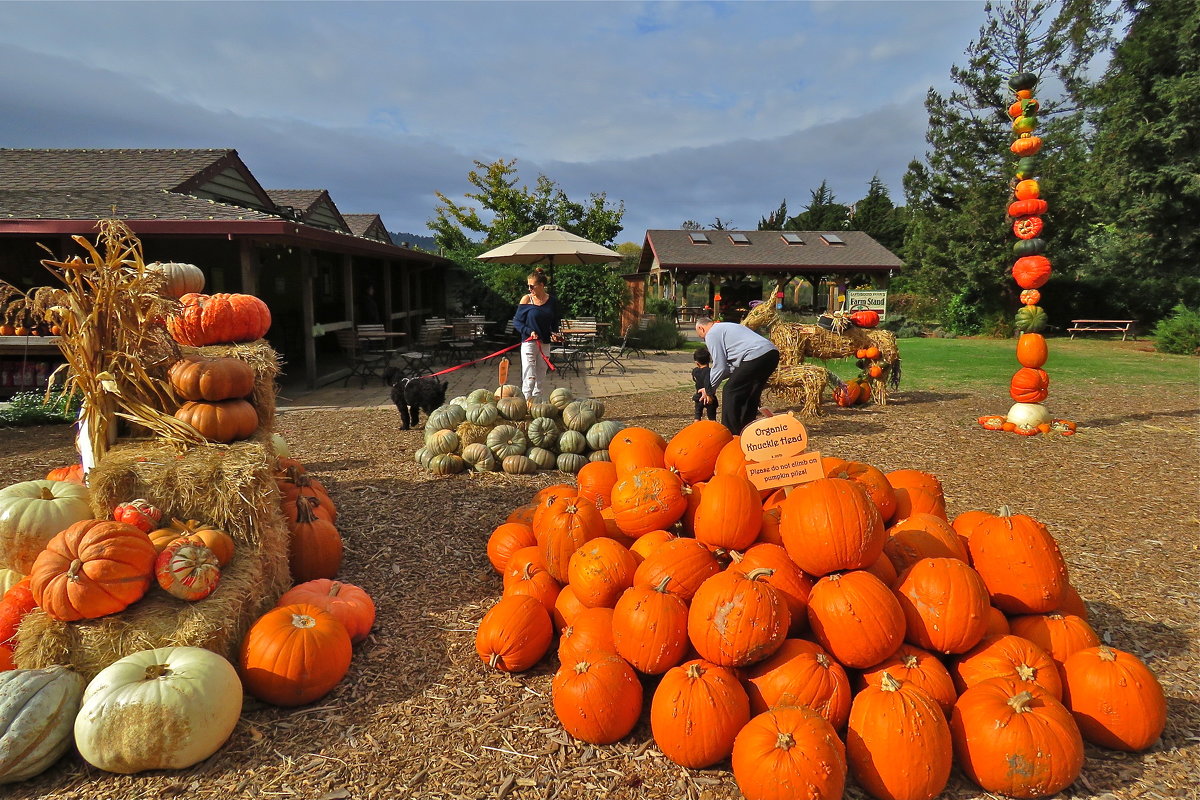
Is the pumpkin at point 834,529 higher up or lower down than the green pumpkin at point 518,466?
higher up

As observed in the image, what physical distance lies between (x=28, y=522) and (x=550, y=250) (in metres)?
9.27

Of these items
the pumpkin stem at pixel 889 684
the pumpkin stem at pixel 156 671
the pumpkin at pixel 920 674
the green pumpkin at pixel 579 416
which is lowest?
the pumpkin stem at pixel 156 671

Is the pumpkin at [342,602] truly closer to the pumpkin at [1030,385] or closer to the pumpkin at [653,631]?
the pumpkin at [653,631]

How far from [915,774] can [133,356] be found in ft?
11.9

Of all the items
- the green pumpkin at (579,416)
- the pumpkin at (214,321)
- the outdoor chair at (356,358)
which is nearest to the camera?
the pumpkin at (214,321)

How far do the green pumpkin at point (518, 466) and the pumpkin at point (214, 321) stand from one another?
2515 mm

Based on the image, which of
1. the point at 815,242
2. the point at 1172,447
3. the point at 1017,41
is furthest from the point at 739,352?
the point at 1017,41

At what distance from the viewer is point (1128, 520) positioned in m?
4.70

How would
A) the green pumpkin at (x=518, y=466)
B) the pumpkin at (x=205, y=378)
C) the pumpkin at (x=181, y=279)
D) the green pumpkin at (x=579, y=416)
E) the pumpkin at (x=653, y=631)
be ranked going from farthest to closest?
the green pumpkin at (x=579, y=416) < the green pumpkin at (x=518, y=466) < the pumpkin at (x=181, y=279) < the pumpkin at (x=205, y=378) < the pumpkin at (x=653, y=631)

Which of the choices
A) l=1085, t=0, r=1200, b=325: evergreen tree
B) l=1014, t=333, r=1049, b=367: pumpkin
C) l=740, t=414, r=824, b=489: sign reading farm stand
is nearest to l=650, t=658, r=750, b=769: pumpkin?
l=740, t=414, r=824, b=489: sign reading farm stand

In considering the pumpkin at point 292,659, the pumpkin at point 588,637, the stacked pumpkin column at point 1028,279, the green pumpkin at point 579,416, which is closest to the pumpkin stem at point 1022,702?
the pumpkin at point 588,637

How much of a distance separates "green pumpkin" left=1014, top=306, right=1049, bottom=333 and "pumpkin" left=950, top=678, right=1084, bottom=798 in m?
7.05

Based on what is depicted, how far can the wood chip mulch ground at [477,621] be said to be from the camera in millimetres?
2146

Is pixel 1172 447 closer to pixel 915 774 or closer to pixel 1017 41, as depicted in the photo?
pixel 915 774
